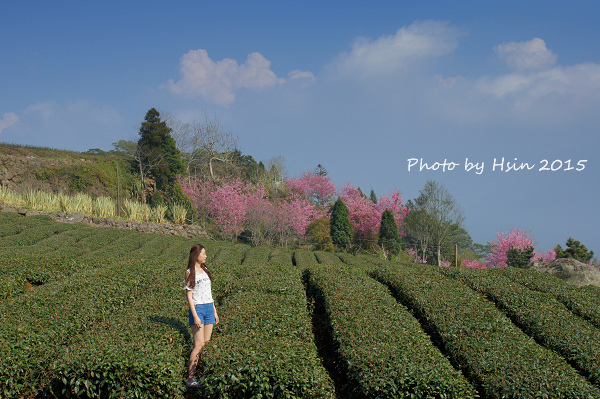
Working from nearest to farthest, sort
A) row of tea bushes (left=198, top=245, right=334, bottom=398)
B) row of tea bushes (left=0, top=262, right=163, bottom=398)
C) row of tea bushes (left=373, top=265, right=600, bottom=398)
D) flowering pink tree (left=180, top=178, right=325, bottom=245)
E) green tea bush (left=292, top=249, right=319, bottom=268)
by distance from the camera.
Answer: row of tea bushes (left=198, top=245, right=334, bottom=398)
row of tea bushes (left=373, top=265, right=600, bottom=398)
row of tea bushes (left=0, top=262, right=163, bottom=398)
green tea bush (left=292, top=249, right=319, bottom=268)
flowering pink tree (left=180, top=178, right=325, bottom=245)

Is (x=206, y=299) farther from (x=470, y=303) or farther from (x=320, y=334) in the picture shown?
(x=470, y=303)

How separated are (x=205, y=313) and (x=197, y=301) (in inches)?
9.0

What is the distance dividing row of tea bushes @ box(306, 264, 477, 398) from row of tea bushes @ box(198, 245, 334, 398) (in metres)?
0.47

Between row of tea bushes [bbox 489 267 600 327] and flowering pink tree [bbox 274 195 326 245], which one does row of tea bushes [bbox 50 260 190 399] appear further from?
flowering pink tree [bbox 274 195 326 245]

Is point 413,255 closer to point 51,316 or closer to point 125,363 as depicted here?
point 51,316

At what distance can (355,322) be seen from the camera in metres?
6.96

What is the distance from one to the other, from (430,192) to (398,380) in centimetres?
2633

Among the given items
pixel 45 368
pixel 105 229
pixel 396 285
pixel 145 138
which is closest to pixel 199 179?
pixel 145 138

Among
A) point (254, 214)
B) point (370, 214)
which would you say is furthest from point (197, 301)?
point (370, 214)

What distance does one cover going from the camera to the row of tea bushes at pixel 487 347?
5406 millimetres

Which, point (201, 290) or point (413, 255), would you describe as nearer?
point (201, 290)

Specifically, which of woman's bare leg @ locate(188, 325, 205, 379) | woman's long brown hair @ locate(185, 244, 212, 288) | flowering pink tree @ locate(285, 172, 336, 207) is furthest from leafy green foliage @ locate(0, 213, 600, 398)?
flowering pink tree @ locate(285, 172, 336, 207)

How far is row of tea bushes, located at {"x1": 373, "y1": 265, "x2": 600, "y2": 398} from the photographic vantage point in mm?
5406

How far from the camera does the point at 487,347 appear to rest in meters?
6.43
